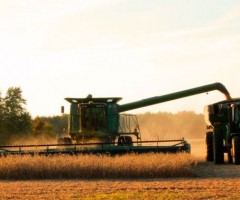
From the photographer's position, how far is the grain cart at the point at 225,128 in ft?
57.2

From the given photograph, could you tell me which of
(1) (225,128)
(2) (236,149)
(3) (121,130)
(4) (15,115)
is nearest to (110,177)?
(2) (236,149)

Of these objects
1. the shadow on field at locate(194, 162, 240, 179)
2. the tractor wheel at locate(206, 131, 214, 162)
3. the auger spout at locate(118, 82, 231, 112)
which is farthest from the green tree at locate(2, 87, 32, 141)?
the shadow on field at locate(194, 162, 240, 179)

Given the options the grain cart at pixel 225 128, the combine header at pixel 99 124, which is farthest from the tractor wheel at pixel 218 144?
the combine header at pixel 99 124

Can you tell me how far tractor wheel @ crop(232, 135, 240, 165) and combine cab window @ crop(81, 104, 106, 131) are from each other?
580cm

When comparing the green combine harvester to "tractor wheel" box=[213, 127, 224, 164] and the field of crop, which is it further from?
the field of crop

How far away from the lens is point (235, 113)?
Result: 18203mm

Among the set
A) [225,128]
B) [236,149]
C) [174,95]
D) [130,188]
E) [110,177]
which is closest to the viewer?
[130,188]

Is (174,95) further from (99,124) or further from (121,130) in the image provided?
(99,124)

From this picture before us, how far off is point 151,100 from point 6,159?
989 centimetres

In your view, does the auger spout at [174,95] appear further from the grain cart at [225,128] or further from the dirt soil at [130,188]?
the dirt soil at [130,188]

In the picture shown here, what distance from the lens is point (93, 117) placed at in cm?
2191

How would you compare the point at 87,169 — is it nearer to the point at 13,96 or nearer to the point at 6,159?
the point at 6,159

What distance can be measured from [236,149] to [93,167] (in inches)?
171

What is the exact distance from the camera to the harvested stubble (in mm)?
14977
